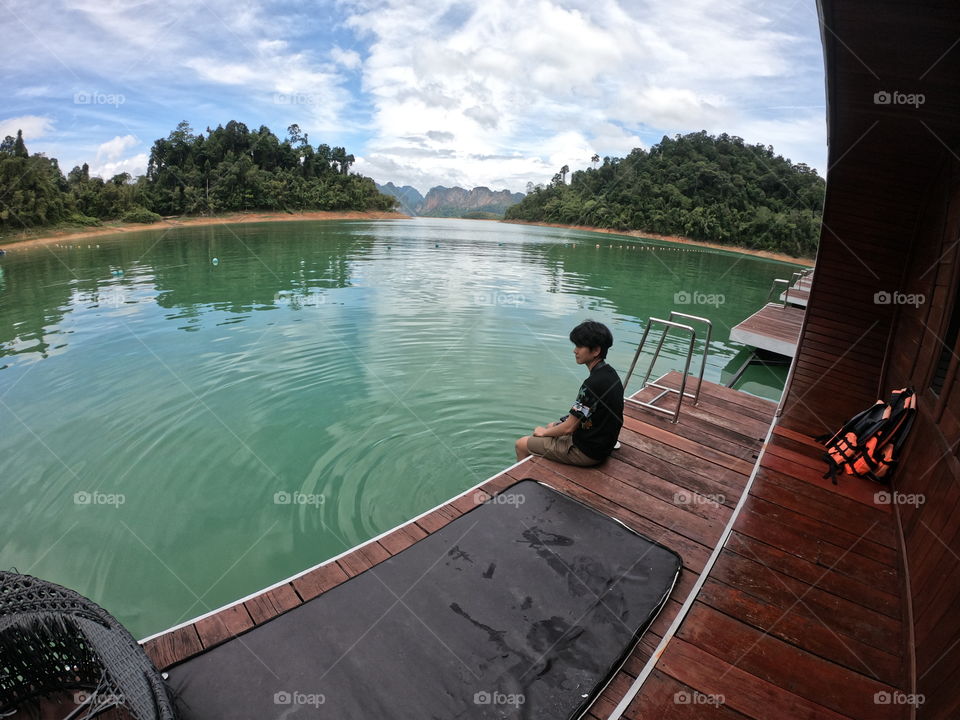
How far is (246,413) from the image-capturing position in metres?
5.57

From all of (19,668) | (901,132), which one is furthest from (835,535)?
(19,668)

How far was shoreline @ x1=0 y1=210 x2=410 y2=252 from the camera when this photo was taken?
81.0 ft

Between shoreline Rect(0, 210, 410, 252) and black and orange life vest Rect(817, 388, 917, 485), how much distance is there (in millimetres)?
31648

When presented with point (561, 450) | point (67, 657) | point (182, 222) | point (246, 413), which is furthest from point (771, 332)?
point (182, 222)

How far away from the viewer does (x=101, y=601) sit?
314 cm

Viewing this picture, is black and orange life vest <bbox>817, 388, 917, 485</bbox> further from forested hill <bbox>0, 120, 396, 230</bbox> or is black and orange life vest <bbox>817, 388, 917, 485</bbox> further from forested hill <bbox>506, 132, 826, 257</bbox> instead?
forested hill <bbox>506, 132, 826, 257</bbox>

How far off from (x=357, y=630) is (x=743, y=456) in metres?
3.33

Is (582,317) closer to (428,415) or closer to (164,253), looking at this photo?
(428,415)

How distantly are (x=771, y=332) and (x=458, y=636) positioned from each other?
8951 millimetres

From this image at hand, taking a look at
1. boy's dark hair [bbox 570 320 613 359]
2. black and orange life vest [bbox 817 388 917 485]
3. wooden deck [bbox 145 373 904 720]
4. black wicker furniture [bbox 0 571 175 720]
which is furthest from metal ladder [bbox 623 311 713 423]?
black wicker furniture [bbox 0 571 175 720]

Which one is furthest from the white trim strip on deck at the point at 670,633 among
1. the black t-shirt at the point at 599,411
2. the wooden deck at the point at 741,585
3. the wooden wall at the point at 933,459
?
the black t-shirt at the point at 599,411

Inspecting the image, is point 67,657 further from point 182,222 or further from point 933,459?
point 182,222

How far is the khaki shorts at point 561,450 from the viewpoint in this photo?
11.3ft

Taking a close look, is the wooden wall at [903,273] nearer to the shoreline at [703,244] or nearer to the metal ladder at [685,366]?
the metal ladder at [685,366]
